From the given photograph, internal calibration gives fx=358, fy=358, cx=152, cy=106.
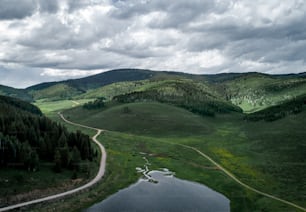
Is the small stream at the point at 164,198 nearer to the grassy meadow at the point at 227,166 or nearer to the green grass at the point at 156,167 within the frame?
the green grass at the point at 156,167

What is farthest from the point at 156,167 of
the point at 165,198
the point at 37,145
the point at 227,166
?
the point at 37,145

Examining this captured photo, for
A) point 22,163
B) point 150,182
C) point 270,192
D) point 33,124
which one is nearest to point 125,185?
point 150,182

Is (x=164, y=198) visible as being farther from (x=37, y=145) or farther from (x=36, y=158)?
(x=37, y=145)

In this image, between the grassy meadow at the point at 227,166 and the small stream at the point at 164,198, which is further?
the grassy meadow at the point at 227,166

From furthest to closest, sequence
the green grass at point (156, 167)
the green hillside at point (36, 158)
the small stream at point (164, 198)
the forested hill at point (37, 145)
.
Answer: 1. the forested hill at point (37, 145)
2. the green hillside at point (36, 158)
3. the green grass at point (156, 167)
4. the small stream at point (164, 198)

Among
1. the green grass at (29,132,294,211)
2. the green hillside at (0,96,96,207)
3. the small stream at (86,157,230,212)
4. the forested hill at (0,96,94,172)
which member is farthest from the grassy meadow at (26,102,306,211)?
the forested hill at (0,96,94,172)

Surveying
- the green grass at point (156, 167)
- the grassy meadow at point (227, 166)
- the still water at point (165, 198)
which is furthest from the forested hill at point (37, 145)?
the still water at point (165, 198)

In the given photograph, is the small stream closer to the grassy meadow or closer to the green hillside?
the grassy meadow
